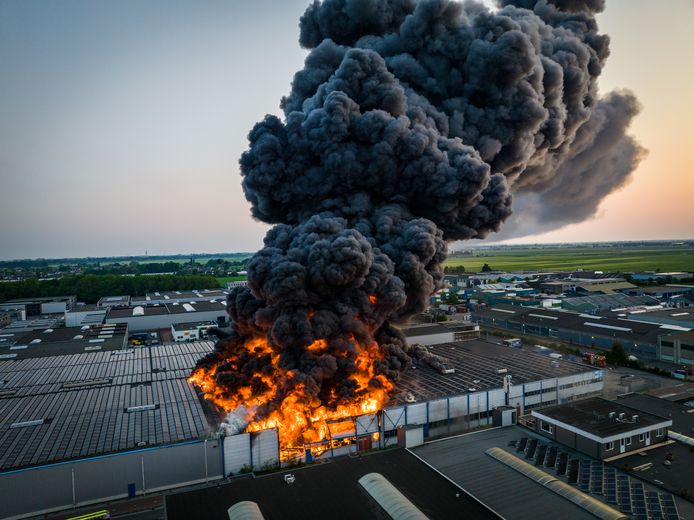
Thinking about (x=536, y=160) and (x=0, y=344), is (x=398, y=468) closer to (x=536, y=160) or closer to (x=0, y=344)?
(x=536, y=160)

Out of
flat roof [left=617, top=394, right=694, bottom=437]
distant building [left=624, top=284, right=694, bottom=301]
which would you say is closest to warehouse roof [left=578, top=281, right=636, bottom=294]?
distant building [left=624, top=284, right=694, bottom=301]

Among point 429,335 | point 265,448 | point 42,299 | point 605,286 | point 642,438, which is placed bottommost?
point 265,448

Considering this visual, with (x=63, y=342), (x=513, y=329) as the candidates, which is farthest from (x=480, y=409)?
(x=63, y=342)

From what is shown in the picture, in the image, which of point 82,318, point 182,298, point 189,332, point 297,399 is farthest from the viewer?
point 182,298

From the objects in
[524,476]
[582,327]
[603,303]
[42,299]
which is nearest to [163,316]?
[42,299]

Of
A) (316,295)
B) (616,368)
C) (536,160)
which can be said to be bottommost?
(616,368)

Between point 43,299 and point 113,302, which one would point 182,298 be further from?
point 43,299

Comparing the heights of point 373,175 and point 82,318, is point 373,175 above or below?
above
